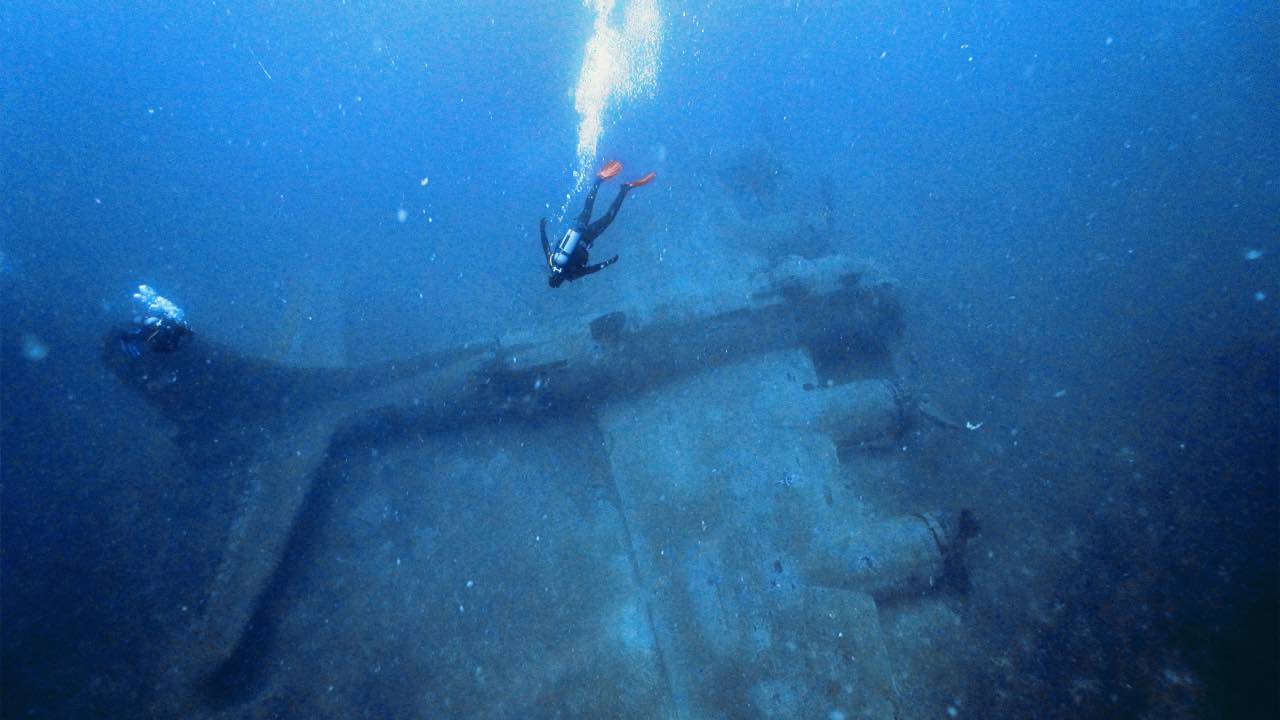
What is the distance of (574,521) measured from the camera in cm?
588

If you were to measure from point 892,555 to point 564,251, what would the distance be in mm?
4474

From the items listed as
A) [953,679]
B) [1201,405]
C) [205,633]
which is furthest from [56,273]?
[1201,405]

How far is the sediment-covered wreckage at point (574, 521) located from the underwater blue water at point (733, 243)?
4.16 feet

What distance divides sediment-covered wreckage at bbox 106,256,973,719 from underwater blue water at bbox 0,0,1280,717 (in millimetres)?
1269

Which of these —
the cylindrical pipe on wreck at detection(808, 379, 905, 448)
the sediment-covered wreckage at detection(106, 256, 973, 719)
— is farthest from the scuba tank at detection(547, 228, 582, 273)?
the cylindrical pipe on wreck at detection(808, 379, 905, 448)

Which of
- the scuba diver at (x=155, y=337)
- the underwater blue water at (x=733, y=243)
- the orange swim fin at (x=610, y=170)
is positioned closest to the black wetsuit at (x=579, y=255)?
the orange swim fin at (x=610, y=170)

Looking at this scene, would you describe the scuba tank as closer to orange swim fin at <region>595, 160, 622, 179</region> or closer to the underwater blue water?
orange swim fin at <region>595, 160, 622, 179</region>

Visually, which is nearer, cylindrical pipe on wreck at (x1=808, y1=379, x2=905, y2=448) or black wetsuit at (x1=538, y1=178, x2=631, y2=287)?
black wetsuit at (x1=538, y1=178, x2=631, y2=287)

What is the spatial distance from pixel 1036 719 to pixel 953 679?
2.03ft

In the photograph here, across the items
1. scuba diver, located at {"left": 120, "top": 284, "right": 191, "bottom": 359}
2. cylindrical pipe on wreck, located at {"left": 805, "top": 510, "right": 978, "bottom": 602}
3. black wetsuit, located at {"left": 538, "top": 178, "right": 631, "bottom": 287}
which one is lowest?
cylindrical pipe on wreck, located at {"left": 805, "top": 510, "right": 978, "bottom": 602}

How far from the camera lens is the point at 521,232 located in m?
12.5

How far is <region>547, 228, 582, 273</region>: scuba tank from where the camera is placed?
5.20 m

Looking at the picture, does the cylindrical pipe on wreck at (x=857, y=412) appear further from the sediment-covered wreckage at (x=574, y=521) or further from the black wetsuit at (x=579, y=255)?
the black wetsuit at (x=579, y=255)

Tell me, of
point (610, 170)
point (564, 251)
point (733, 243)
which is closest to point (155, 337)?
point (564, 251)
